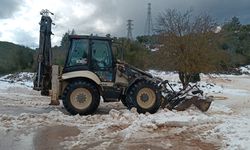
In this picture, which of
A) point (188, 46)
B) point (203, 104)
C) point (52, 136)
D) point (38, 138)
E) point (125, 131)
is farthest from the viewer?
point (188, 46)

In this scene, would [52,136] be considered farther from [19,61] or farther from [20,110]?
[19,61]

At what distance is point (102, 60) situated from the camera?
15375mm

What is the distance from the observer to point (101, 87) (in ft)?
49.9

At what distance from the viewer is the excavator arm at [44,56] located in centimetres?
1554

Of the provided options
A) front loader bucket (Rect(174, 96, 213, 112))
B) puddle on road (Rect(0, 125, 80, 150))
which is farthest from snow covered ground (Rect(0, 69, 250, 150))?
front loader bucket (Rect(174, 96, 213, 112))

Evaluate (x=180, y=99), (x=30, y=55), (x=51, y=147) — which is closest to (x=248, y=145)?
(x=51, y=147)

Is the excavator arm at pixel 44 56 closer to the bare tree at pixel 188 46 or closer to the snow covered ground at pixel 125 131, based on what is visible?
the snow covered ground at pixel 125 131

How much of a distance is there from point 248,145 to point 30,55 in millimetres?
48999

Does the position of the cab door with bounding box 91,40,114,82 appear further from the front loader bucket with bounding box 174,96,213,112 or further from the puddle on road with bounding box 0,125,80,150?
the puddle on road with bounding box 0,125,80,150

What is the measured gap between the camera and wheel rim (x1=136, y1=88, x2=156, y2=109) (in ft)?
49.8

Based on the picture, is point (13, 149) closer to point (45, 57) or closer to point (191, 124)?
point (191, 124)

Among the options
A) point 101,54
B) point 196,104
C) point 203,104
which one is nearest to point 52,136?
point 101,54

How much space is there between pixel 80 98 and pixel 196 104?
402cm

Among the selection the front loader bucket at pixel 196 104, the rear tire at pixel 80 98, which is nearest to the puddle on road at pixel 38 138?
the rear tire at pixel 80 98
